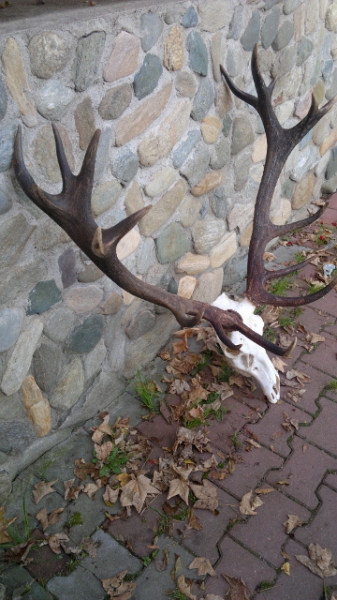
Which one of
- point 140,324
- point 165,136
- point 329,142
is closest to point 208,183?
point 165,136

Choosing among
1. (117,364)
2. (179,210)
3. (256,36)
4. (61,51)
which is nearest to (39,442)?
(117,364)

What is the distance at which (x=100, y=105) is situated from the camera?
2.36 meters

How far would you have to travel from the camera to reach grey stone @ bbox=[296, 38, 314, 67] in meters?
3.66

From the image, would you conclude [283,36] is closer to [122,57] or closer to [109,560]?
[122,57]

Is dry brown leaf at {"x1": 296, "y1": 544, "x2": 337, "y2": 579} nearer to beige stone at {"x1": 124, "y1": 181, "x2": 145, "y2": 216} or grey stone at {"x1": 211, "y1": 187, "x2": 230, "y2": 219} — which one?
beige stone at {"x1": 124, "y1": 181, "x2": 145, "y2": 216}

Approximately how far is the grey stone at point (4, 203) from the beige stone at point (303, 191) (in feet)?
9.34

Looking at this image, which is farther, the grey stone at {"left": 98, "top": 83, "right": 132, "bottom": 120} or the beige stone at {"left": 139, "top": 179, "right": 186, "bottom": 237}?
the beige stone at {"left": 139, "top": 179, "right": 186, "bottom": 237}

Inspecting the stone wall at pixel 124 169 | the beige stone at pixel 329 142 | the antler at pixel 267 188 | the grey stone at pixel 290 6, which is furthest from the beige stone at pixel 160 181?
the beige stone at pixel 329 142

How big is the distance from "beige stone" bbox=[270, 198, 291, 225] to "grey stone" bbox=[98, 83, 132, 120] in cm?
199

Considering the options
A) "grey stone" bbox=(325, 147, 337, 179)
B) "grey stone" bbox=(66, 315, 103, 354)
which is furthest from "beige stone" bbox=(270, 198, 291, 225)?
"grey stone" bbox=(66, 315, 103, 354)

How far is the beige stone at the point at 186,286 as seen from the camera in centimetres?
340

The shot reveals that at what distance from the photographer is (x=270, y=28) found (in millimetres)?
3277

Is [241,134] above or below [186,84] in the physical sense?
below

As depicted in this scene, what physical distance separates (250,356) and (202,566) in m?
1.05
